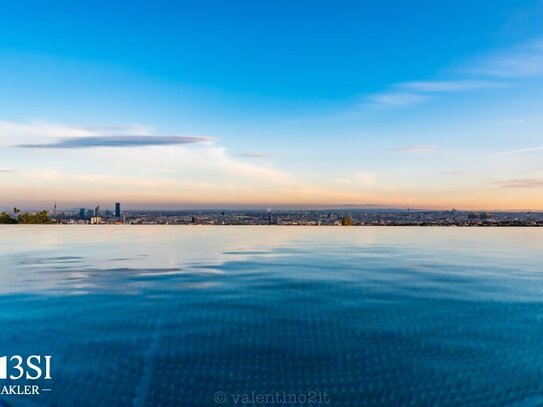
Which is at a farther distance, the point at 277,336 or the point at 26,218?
the point at 26,218

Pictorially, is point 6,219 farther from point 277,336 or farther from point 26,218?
point 277,336

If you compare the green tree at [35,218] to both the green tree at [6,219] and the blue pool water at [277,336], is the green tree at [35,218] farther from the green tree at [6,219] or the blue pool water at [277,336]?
the blue pool water at [277,336]

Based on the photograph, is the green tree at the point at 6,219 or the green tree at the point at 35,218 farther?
the green tree at the point at 35,218

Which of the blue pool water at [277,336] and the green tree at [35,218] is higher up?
the green tree at [35,218]

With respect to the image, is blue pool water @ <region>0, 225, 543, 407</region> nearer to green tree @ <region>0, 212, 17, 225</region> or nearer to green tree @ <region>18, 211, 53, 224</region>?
green tree @ <region>0, 212, 17, 225</region>

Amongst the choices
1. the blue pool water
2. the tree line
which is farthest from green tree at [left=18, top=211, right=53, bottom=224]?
the blue pool water

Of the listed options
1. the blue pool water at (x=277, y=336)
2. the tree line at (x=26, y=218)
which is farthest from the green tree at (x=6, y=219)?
the blue pool water at (x=277, y=336)

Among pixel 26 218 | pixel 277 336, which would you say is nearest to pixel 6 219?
pixel 26 218

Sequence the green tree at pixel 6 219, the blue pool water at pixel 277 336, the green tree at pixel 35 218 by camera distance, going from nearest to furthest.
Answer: the blue pool water at pixel 277 336 < the green tree at pixel 6 219 < the green tree at pixel 35 218

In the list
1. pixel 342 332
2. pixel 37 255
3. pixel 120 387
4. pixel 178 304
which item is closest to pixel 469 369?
pixel 342 332
